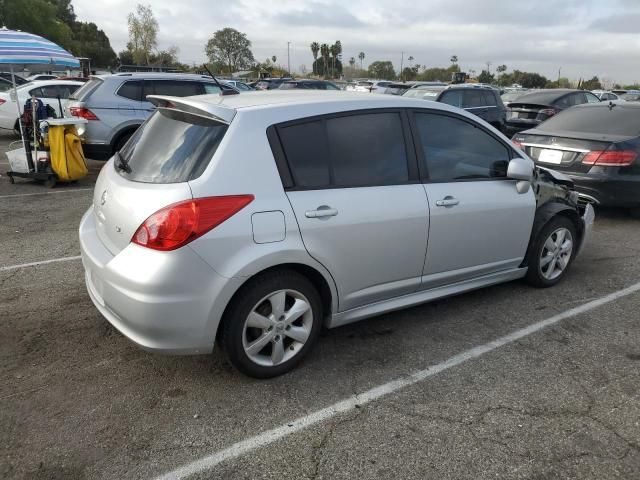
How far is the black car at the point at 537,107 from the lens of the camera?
12.9 meters

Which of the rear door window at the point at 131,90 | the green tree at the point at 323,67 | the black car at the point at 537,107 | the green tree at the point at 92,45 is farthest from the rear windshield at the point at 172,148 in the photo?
the green tree at the point at 323,67

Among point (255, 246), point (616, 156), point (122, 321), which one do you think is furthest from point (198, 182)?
point (616, 156)

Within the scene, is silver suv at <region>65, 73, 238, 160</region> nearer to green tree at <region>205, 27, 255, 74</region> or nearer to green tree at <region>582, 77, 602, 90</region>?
green tree at <region>582, 77, 602, 90</region>

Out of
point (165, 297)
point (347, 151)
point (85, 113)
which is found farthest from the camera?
point (85, 113)

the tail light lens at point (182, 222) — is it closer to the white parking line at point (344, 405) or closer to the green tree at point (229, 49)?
the white parking line at point (344, 405)

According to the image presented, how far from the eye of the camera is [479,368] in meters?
3.29

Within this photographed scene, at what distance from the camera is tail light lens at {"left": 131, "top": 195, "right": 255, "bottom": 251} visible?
103 inches

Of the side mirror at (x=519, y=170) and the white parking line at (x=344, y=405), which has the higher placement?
the side mirror at (x=519, y=170)

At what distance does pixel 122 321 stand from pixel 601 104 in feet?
24.6

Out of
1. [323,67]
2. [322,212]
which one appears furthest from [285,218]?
[323,67]

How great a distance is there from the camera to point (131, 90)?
9000 millimetres

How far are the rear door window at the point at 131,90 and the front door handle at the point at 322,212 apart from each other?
283 inches

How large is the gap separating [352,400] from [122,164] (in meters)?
2.07

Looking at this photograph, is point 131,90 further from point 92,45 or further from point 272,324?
point 92,45
